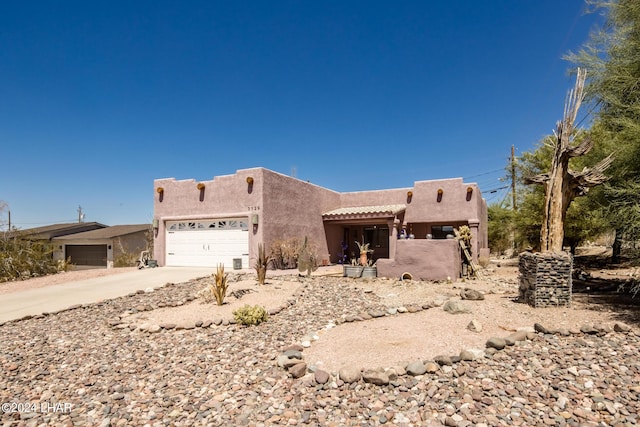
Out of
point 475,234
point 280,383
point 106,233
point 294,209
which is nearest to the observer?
point 280,383

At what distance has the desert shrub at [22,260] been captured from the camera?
46.1 feet

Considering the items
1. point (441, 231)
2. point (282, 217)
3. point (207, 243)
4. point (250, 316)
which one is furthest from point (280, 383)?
point (441, 231)

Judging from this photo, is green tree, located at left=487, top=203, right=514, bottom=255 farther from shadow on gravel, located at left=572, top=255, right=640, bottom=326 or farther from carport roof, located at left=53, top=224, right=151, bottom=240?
carport roof, located at left=53, top=224, right=151, bottom=240

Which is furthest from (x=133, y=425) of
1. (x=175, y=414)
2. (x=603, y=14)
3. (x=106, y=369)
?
(x=603, y=14)

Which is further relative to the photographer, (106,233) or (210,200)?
(106,233)

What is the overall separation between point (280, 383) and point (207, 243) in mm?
12492

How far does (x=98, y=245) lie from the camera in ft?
83.5

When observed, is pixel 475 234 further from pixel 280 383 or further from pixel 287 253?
pixel 280 383

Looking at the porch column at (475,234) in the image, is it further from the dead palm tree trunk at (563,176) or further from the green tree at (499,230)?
the dead palm tree trunk at (563,176)

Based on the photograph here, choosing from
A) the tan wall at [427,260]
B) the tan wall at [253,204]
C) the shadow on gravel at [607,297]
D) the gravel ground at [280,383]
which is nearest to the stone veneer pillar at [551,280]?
the shadow on gravel at [607,297]

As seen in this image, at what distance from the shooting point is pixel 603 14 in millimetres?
9711

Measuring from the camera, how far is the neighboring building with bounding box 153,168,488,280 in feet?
49.3

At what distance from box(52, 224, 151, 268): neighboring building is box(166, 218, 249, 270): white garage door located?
30.9 ft

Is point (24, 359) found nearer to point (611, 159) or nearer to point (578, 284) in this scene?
point (611, 159)
